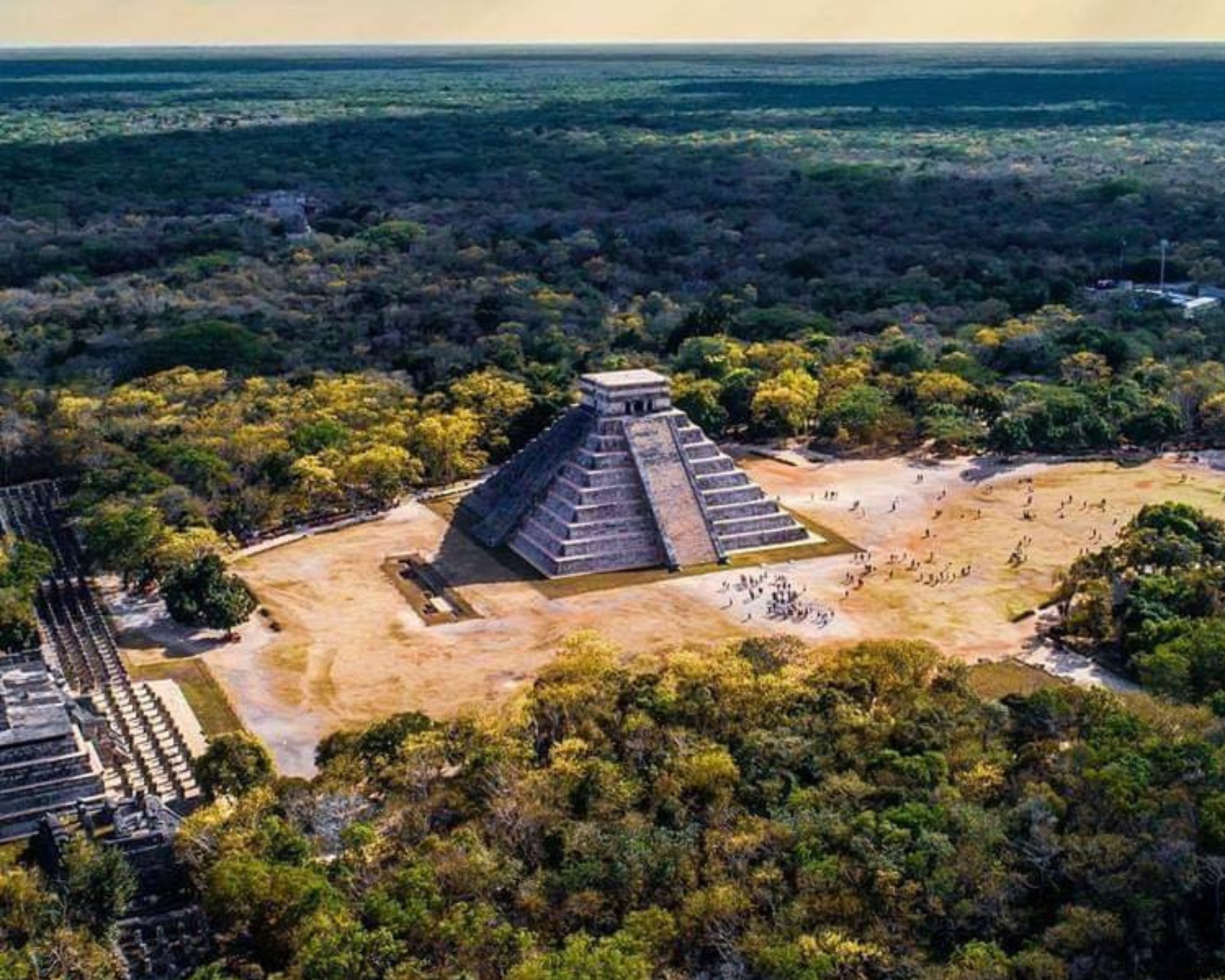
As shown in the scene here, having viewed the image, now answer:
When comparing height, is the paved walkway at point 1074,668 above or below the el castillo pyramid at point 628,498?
below

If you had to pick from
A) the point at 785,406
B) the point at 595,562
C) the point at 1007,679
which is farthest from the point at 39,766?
the point at 785,406

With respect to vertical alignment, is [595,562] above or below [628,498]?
below

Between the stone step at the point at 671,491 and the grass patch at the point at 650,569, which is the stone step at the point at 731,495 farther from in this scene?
the grass patch at the point at 650,569

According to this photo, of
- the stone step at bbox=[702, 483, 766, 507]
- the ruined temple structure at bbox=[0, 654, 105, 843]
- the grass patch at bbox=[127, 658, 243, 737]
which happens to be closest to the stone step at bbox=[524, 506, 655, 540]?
the stone step at bbox=[702, 483, 766, 507]

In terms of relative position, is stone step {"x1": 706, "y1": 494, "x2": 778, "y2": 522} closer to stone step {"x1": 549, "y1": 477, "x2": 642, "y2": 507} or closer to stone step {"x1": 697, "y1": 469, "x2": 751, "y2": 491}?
stone step {"x1": 697, "y1": 469, "x2": 751, "y2": 491}

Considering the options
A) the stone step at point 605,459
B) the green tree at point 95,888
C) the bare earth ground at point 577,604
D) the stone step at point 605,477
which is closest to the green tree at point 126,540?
the bare earth ground at point 577,604

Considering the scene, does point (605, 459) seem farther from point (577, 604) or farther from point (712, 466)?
point (577, 604)

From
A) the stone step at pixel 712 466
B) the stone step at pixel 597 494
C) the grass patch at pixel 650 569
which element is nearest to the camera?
the grass patch at pixel 650 569
